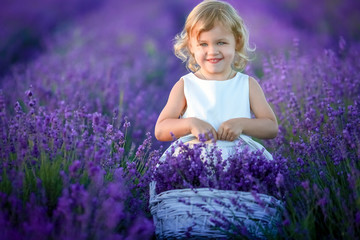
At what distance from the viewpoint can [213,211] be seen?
1858mm

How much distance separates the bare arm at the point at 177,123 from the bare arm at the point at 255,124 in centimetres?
8

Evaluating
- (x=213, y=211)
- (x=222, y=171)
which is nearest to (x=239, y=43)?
(x=222, y=171)

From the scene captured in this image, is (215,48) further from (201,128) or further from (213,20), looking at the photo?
(201,128)

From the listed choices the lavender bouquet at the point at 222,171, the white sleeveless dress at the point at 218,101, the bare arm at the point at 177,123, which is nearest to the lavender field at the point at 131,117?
the lavender bouquet at the point at 222,171

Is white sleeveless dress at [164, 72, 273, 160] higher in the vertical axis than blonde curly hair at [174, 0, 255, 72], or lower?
lower

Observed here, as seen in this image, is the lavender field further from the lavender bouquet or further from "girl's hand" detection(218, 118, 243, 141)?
"girl's hand" detection(218, 118, 243, 141)

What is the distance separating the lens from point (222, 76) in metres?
2.51

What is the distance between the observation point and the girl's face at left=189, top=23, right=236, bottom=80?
2365mm

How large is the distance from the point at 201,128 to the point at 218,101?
0.27m

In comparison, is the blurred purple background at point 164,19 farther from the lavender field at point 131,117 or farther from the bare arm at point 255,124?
the bare arm at point 255,124

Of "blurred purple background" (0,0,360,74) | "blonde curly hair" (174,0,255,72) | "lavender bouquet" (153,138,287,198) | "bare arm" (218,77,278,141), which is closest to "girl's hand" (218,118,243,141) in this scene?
"bare arm" (218,77,278,141)

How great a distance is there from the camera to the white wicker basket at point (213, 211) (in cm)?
186

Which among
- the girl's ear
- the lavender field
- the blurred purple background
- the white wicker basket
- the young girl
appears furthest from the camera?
the blurred purple background

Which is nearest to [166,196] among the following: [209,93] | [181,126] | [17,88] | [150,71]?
[181,126]
